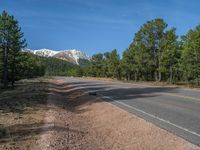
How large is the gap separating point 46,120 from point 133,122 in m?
3.07

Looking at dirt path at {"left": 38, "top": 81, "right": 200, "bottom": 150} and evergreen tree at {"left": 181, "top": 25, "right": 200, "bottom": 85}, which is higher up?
evergreen tree at {"left": 181, "top": 25, "right": 200, "bottom": 85}

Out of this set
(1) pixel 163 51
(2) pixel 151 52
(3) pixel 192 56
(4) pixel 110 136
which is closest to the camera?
(4) pixel 110 136

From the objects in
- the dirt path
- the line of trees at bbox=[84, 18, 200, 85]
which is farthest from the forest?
the dirt path

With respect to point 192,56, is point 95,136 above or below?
below

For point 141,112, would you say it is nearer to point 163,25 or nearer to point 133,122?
point 133,122

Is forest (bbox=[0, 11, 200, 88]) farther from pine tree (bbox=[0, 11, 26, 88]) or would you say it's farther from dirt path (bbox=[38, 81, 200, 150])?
dirt path (bbox=[38, 81, 200, 150])

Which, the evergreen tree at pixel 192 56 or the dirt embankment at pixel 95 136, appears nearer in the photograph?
the dirt embankment at pixel 95 136

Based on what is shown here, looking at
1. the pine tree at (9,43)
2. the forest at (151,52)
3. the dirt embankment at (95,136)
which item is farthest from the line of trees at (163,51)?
the dirt embankment at (95,136)

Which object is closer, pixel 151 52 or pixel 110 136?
pixel 110 136

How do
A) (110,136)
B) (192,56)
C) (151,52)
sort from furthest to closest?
(151,52), (192,56), (110,136)

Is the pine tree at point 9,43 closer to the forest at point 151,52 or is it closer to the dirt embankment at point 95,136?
the forest at point 151,52

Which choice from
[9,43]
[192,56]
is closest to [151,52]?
[192,56]

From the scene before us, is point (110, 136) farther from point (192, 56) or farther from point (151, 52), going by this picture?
point (151, 52)

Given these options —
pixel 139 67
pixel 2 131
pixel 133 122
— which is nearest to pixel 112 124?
pixel 133 122
